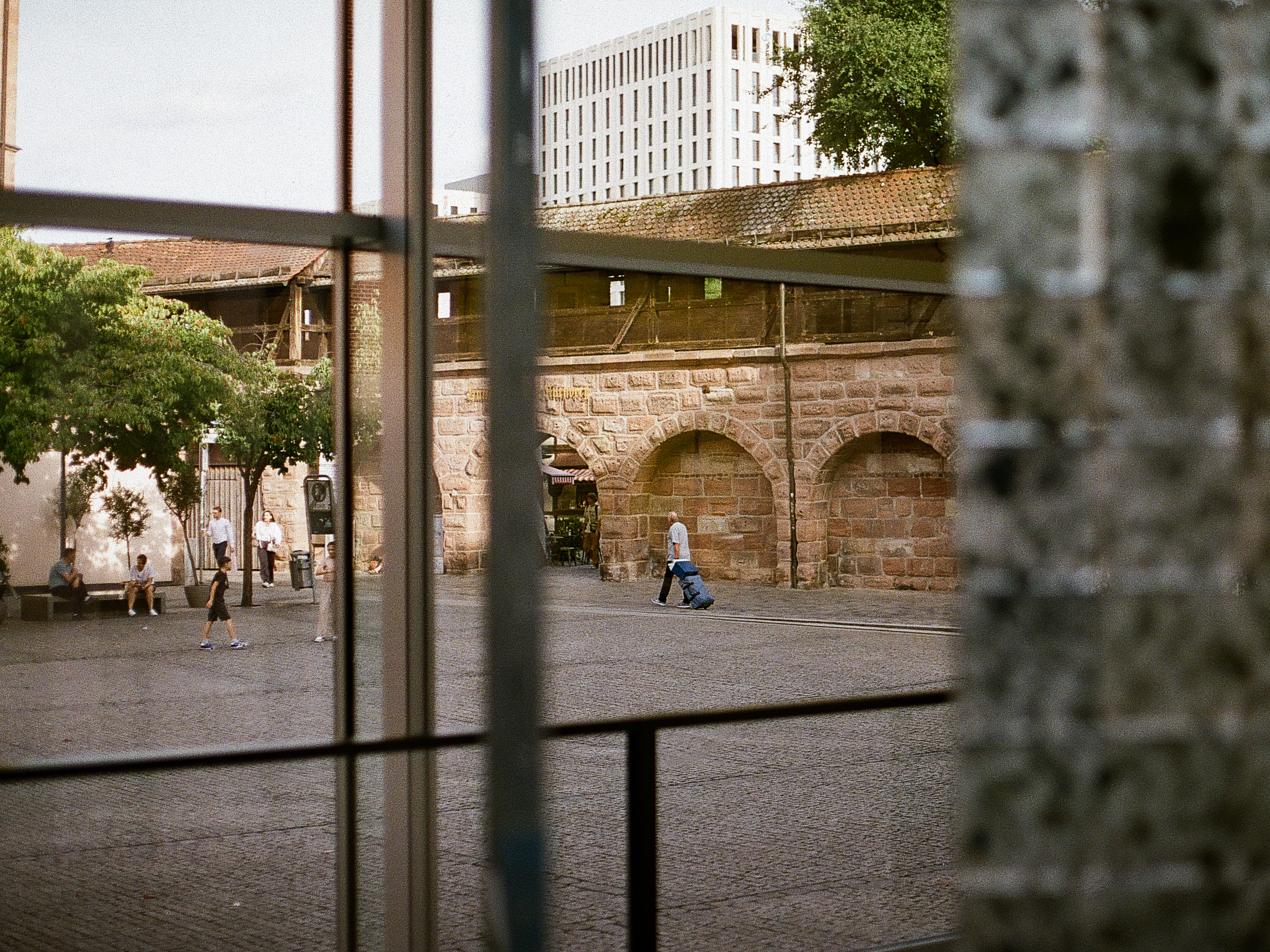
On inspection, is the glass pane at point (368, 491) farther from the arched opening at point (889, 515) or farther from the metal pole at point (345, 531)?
the arched opening at point (889, 515)

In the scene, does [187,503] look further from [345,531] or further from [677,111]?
[677,111]

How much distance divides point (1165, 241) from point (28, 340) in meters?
3.42

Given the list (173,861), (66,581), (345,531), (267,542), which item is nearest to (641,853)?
(345,531)

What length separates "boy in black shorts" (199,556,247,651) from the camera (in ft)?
13.6

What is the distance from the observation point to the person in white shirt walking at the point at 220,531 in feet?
12.2

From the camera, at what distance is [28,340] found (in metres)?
3.90

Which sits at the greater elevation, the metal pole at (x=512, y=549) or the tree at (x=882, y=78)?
the tree at (x=882, y=78)

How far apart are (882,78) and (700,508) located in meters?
8.60

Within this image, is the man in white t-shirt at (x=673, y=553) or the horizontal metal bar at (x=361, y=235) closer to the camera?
the horizontal metal bar at (x=361, y=235)

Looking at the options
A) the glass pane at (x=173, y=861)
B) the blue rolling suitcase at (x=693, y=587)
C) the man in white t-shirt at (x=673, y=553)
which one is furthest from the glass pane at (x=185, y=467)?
the man in white t-shirt at (x=673, y=553)

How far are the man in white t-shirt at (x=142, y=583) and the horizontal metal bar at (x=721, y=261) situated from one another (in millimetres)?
1609

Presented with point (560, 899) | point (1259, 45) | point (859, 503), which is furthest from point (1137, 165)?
point (859, 503)

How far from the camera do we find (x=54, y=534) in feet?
12.6

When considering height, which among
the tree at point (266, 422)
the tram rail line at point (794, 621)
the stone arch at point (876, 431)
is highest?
the stone arch at point (876, 431)
